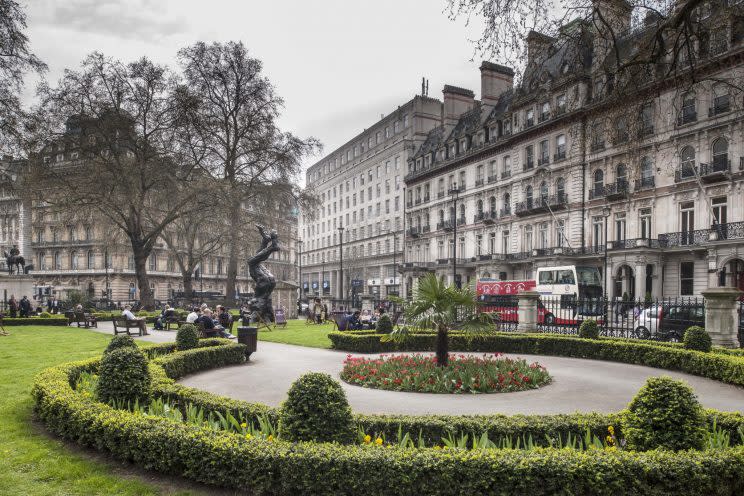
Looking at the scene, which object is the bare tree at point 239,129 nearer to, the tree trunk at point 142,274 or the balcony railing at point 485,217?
the tree trunk at point 142,274

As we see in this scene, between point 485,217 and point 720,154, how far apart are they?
22.2m

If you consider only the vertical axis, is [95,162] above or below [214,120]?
below

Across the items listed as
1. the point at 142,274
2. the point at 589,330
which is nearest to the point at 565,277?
the point at 589,330

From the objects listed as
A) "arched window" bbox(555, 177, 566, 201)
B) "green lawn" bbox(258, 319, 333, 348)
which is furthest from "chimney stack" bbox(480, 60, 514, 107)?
"green lawn" bbox(258, 319, 333, 348)

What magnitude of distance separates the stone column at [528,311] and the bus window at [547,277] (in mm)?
13682

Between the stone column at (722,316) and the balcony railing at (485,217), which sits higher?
the balcony railing at (485,217)

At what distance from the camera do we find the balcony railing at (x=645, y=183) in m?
36.3

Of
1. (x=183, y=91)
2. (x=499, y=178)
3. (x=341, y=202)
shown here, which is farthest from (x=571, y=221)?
(x=341, y=202)

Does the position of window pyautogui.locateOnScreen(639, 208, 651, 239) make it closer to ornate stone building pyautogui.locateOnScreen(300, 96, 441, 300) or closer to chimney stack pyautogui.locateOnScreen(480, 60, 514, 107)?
chimney stack pyautogui.locateOnScreen(480, 60, 514, 107)

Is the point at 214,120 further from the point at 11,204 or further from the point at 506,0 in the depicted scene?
the point at 506,0

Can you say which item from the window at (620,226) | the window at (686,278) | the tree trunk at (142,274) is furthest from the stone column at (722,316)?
the tree trunk at (142,274)

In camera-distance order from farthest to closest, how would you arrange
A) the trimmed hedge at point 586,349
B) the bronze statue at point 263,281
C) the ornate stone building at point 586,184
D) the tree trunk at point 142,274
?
the tree trunk at point 142,274 → the bronze statue at point 263,281 → the ornate stone building at point 586,184 → the trimmed hedge at point 586,349

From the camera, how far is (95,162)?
32.5 metres

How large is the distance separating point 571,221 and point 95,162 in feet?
114
